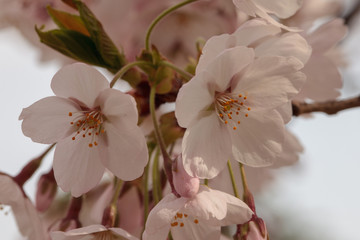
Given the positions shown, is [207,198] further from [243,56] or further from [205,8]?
[205,8]

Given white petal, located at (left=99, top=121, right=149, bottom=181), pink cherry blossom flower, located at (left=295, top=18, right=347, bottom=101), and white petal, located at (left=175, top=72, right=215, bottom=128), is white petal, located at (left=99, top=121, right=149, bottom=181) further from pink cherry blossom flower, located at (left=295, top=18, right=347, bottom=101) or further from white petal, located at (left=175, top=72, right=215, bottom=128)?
pink cherry blossom flower, located at (left=295, top=18, right=347, bottom=101)

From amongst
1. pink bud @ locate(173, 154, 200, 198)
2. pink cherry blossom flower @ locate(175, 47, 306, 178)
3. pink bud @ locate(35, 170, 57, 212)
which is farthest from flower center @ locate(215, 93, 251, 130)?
pink bud @ locate(35, 170, 57, 212)

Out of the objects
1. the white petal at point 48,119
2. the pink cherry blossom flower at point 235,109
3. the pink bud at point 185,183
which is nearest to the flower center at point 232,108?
the pink cherry blossom flower at point 235,109

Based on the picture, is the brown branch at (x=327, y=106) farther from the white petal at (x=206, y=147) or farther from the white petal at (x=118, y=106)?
the white petal at (x=118, y=106)

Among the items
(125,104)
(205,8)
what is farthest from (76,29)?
(205,8)

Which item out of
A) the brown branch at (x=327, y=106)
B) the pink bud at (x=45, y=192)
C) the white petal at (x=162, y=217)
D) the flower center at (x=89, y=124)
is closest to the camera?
the white petal at (x=162, y=217)

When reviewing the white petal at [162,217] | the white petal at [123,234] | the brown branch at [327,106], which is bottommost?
the brown branch at [327,106]
